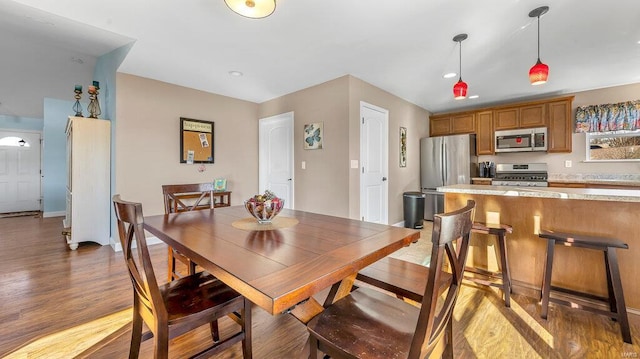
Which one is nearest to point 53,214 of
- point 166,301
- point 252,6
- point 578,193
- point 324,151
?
point 324,151

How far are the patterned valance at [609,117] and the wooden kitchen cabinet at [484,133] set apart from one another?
3.93 feet

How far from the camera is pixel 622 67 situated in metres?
3.41

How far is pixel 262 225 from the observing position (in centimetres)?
156

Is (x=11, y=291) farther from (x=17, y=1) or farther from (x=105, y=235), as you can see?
(x=17, y=1)

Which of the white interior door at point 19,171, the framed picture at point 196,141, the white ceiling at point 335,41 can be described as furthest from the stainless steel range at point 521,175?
the white interior door at point 19,171

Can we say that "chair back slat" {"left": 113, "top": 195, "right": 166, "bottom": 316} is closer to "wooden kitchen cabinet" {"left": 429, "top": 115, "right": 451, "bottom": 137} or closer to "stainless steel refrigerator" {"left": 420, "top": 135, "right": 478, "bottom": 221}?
"stainless steel refrigerator" {"left": 420, "top": 135, "right": 478, "bottom": 221}

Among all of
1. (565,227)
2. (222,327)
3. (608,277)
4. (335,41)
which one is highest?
(335,41)

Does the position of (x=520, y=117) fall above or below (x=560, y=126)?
above

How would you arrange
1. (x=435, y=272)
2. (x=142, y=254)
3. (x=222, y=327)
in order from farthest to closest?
1. (x=222, y=327)
2. (x=142, y=254)
3. (x=435, y=272)

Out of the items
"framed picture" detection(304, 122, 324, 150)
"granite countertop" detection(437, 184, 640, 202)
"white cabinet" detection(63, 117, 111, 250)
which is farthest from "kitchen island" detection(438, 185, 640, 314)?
"white cabinet" detection(63, 117, 111, 250)

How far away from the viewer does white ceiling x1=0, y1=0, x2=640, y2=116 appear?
2.19 m

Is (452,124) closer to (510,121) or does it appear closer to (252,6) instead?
(510,121)

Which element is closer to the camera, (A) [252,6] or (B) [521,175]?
(A) [252,6]

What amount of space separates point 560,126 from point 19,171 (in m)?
11.8
